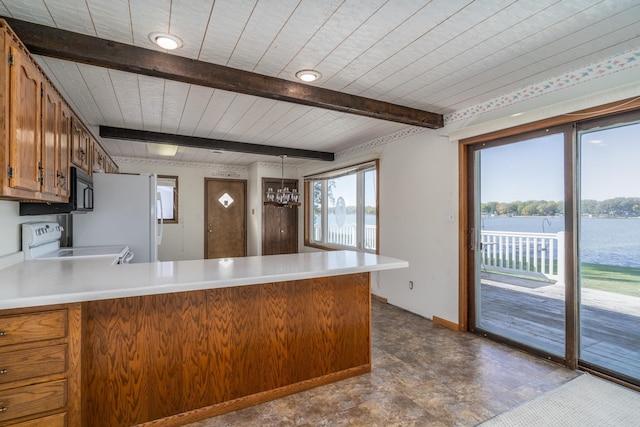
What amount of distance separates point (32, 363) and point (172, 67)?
178cm

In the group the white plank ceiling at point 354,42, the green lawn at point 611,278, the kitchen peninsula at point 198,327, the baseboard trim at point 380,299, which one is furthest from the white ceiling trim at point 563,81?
the baseboard trim at point 380,299

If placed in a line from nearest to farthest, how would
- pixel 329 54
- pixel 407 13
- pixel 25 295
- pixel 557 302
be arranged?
pixel 25 295, pixel 407 13, pixel 329 54, pixel 557 302

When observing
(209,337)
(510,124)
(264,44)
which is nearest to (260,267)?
(209,337)

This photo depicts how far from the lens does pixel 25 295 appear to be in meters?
1.42

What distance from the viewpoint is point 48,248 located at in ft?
9.48

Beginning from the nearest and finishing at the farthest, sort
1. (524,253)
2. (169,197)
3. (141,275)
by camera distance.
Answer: (141,275) → (524,253) → (169,197)

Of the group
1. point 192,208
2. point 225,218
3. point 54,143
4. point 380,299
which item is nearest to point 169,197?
point 192,208

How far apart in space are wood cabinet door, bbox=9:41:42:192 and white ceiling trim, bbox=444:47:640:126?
3.41 metres

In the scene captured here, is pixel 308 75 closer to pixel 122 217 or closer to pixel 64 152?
pixel 64 152

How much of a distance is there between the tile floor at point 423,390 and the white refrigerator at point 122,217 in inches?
90.4

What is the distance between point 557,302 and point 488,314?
639 mm

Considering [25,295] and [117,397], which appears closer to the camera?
[25,295]

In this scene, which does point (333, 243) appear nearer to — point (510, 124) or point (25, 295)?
point (510, 124)

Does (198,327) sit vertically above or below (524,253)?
below
